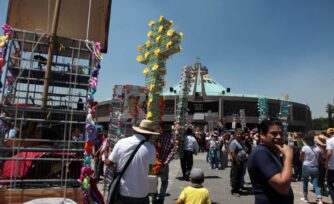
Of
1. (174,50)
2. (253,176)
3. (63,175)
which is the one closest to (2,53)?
(63,175)

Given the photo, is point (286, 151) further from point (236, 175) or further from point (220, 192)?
point (220, 192)

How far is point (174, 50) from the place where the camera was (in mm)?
9008

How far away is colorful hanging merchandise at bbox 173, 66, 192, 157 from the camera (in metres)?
11.3

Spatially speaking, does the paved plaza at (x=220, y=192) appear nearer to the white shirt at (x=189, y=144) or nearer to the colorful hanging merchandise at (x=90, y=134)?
the white shirt at (x=189, y=144)

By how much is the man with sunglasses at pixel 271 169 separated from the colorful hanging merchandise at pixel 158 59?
20.5ft

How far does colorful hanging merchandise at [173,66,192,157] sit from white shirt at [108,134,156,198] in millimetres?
7062

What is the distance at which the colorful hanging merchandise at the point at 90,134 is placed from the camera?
3580 mm

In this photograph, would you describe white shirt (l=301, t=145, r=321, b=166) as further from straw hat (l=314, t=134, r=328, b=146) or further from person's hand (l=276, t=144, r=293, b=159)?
person's hand (l=276, t=144, r=293, b=159)

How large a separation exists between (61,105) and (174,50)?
562 cm

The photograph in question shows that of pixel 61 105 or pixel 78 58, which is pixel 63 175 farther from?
pixel 78 58

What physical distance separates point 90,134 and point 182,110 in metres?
9.20

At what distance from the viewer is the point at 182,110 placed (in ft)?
41.4

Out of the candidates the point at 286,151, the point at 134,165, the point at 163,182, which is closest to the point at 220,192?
the point at 163,182

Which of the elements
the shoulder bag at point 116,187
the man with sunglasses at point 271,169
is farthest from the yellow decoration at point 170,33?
the man with sunglasses at point 271,169
